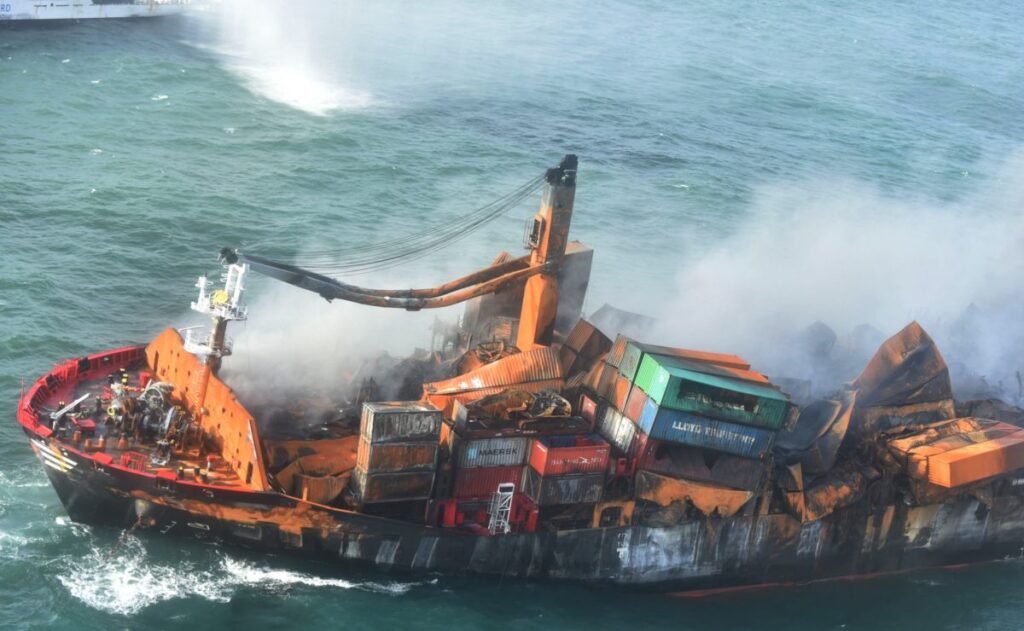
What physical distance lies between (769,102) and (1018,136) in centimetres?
2771

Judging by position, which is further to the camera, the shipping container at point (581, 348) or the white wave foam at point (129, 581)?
the shipping container at point (581, 348)

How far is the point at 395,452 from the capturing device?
1569 inches

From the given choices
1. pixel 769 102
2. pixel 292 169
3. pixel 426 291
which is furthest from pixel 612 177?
pixel 426 291

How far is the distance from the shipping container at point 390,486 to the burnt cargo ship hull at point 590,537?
804 mm

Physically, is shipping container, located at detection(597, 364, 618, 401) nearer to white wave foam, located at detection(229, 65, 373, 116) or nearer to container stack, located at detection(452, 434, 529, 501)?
container stack, located at detection(452, 434, 529, 501)

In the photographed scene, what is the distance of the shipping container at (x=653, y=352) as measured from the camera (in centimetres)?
4394

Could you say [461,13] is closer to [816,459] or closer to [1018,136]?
[1018,136]

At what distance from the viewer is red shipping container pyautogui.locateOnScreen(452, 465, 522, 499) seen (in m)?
41.8

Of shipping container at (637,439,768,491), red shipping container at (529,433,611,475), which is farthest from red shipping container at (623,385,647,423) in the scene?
red shipping container at (529,433,611,475)

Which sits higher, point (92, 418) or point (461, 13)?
point (461, 13)

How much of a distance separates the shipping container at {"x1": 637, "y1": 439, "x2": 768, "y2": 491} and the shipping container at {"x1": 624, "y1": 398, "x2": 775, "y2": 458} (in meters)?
0.54

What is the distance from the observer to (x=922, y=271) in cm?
7425

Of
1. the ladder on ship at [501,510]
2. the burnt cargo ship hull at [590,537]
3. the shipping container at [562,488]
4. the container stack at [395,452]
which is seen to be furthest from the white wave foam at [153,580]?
the shipping container at [562,488]

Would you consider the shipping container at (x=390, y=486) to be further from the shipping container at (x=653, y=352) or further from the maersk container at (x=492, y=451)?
the shipping container at (x=653, y=352)
